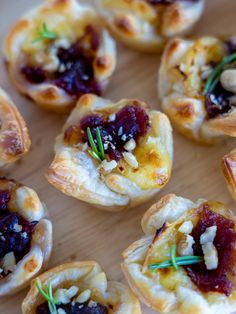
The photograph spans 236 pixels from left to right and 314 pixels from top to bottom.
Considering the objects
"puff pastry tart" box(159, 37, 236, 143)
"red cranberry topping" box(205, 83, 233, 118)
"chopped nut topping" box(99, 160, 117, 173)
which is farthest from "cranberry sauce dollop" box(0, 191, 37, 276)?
"red cranberry topping" box(205, 83, 233, 118)

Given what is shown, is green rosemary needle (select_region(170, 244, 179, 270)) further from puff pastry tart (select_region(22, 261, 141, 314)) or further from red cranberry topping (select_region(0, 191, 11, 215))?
red cranberry topping (select_region(0, 191, 11, 215))

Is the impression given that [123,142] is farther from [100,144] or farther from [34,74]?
[34,74]

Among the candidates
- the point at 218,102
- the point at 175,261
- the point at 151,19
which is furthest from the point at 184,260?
the point at 151,19

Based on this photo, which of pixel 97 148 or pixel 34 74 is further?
pixel 34 74

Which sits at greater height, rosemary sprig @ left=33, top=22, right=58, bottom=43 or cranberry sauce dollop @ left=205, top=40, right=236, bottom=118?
rosemary sprig @ left=33, top=22, right=58, bottom=43

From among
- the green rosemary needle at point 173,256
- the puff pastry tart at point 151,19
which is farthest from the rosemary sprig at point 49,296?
the puff pastry tart at point 151,19

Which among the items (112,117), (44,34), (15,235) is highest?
(44,34)

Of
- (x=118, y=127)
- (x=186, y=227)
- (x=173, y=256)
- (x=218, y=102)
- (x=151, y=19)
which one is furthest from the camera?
(x=151, y=19)
